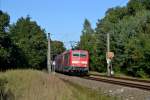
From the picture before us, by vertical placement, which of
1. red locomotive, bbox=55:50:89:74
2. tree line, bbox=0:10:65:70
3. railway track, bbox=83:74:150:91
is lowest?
railway track, bbox=83:74:150:91

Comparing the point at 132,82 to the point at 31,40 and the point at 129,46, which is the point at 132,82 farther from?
the point at 31,40

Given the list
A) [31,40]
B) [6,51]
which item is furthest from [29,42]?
[6,51]

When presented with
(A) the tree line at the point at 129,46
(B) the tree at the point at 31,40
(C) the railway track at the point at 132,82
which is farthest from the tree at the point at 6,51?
(C) the railway track at the point at 132,82

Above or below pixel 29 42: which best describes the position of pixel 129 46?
below

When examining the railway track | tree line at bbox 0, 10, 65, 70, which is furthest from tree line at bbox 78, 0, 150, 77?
tree line at bbox 0, 10, 65, 70

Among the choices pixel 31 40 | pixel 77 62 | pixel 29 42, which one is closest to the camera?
pixel 77 62

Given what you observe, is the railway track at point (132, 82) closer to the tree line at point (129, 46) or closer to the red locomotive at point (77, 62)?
the tree line at point (129, 46)

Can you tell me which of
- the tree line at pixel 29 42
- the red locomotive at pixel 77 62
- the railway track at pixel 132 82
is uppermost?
the tree line at pixel 29 42

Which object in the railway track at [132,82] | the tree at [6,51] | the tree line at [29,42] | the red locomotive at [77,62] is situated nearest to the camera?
the railway track at [132,82]

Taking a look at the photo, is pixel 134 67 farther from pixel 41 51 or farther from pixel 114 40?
pixel 41 51

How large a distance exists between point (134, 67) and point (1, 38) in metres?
24.7

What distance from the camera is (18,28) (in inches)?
4296

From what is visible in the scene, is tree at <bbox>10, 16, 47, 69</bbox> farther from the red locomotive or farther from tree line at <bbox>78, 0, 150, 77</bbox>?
the red locomotive

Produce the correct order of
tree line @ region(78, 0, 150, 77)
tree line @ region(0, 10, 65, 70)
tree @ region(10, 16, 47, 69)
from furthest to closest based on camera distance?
tree @ region(10, 16, 47, 69) → tree line @ region(0, 10, 65, 70) → tree line @ region(78, 0, 150, 77)
